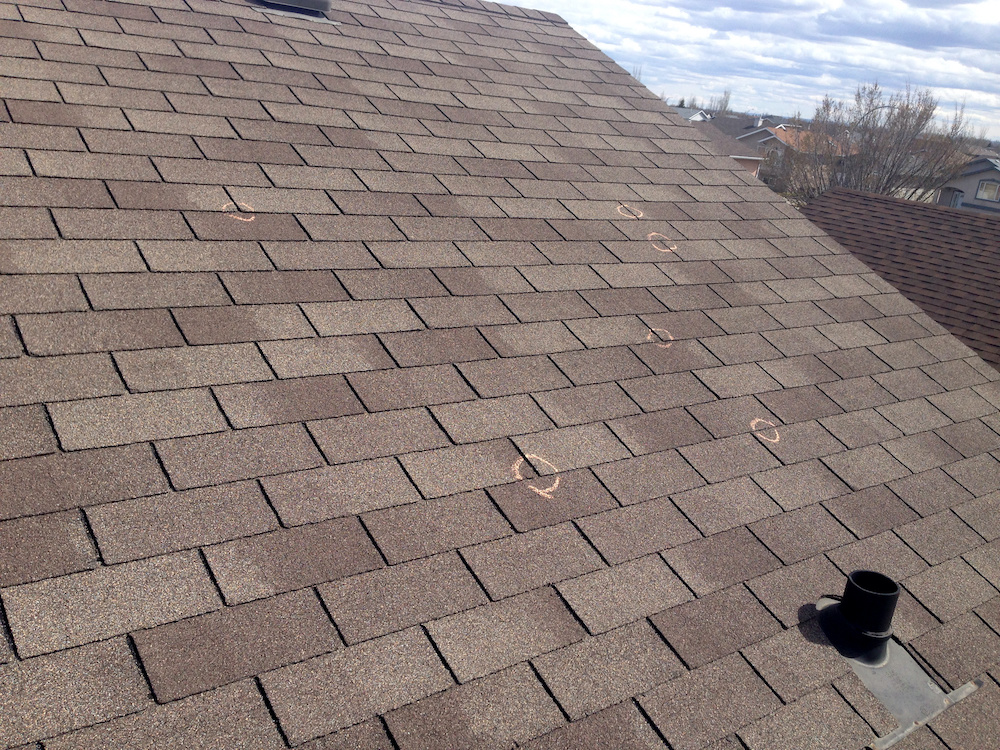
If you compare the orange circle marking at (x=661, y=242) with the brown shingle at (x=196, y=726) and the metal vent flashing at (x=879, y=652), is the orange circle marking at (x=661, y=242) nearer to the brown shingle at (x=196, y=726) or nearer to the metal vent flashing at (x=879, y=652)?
the metal vent flashing at (x=879, y=652)

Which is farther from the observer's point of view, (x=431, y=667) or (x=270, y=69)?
(x=270, y=69)

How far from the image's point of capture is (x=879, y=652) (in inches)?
130

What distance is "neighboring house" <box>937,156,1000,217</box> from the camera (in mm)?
42781

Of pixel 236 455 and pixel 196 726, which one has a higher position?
pixel 236 455

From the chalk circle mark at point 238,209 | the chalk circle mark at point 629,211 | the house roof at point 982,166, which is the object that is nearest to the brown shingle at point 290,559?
the chalk circle mark at point 238,209

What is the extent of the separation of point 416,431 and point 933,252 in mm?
13619

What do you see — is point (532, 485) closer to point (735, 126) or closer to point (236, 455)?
point (236, 455)

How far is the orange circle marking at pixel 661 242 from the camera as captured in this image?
5602 mm

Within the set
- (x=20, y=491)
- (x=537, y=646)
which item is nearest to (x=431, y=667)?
(x=537, y=646)

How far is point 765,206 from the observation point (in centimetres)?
681

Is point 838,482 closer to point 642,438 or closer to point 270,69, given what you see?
point 642,438

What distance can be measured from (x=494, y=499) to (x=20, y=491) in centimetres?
166

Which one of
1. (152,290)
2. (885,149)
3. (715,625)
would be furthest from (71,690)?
(885,149)

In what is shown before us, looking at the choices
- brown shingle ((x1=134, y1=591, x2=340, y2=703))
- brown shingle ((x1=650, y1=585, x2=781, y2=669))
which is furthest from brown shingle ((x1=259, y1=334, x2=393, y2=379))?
brown shingle ((x1=650, y1=585, x2=781, y2=669))
